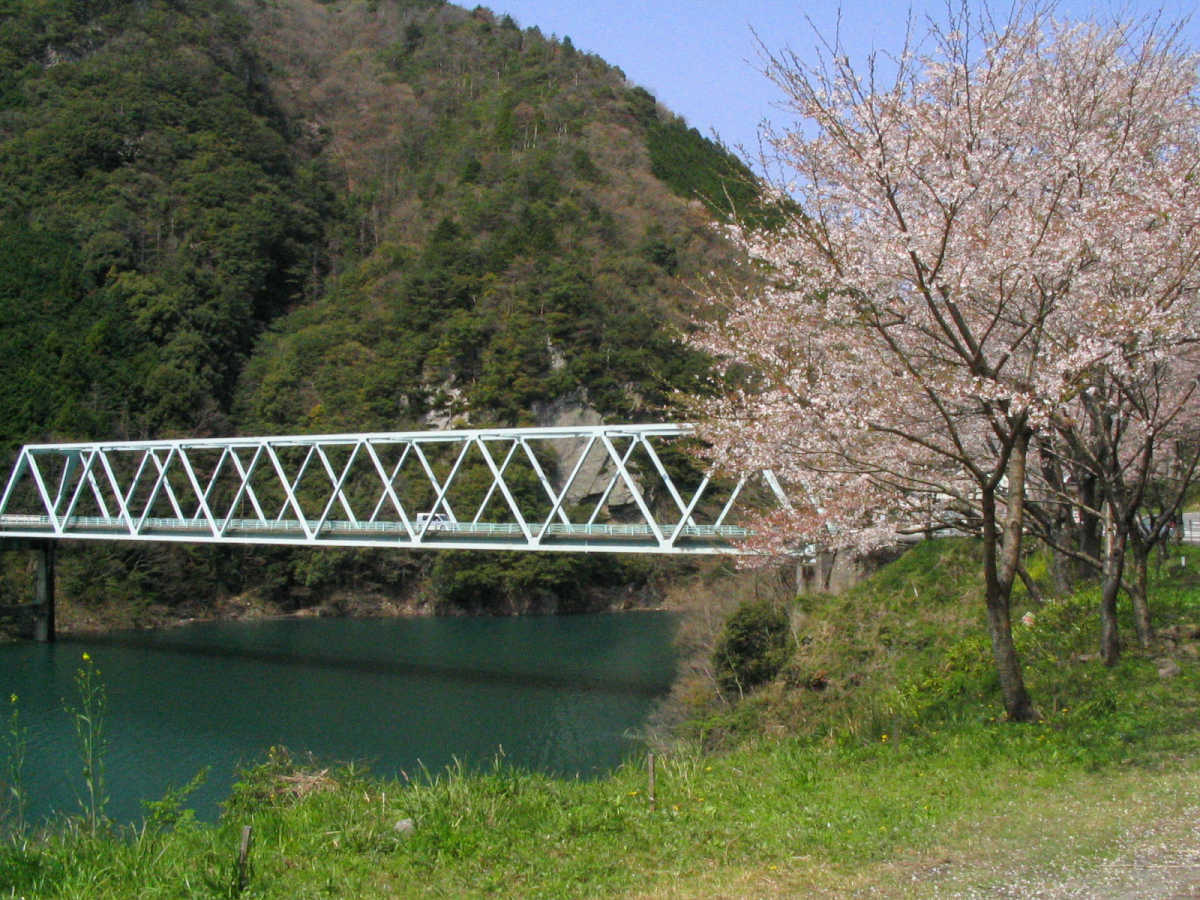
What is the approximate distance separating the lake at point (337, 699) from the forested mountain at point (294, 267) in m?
7.15

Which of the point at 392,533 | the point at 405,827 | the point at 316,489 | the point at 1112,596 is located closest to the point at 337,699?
the point at 392,533

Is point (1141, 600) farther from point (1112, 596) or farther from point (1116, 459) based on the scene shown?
point (1116, 459)

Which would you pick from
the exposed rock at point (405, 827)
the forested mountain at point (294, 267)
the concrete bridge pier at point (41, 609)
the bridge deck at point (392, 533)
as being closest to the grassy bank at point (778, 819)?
the exposed rock at point (405, 827)

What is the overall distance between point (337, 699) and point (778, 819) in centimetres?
1679

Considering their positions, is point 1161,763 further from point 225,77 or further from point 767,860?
point 225,77

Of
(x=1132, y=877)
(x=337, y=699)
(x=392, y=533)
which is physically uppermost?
(x=1132, y=877)

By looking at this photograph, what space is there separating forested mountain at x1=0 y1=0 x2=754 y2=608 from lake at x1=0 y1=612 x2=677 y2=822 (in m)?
7.15

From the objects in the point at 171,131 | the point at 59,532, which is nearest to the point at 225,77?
the point at 171,131

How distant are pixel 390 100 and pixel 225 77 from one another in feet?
58.3

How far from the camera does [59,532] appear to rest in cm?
3103

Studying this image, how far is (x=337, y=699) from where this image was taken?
20.9 meters

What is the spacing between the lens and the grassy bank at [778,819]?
4.75 metres

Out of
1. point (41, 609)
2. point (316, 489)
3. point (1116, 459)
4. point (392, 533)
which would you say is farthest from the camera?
point (316, 489)

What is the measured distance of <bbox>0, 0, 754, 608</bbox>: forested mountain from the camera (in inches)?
1566
